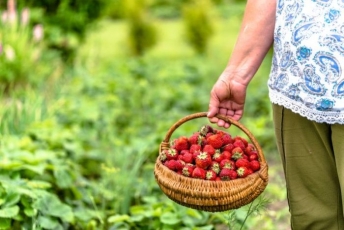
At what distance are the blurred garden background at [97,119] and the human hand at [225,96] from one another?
0.35m

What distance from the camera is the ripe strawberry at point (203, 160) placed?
2150 millimetres

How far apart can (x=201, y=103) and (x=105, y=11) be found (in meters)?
1.99

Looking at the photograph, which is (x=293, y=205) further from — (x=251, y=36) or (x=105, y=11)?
(x=105, y=11)

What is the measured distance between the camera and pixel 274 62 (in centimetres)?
215

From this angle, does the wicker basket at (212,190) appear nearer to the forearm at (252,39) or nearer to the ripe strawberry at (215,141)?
the ripe strawberry at (215,141)

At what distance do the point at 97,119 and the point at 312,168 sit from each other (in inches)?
119

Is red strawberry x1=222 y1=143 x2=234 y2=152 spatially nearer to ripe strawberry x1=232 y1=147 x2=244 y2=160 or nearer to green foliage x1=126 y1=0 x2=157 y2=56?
ripe strawberry x1=232 y1=147 x2=244 y2=160

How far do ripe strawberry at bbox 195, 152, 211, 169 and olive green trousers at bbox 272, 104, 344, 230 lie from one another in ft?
0.88

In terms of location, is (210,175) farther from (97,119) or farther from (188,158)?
(97,119)

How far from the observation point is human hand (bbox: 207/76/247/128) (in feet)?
7.64

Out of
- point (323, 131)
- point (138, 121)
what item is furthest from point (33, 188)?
point (138, 121)

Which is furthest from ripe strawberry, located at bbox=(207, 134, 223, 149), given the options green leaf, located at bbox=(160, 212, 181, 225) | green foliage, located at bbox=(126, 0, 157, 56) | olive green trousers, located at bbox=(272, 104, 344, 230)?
green foliage, located at bbox=(126, 0, 157, 56)

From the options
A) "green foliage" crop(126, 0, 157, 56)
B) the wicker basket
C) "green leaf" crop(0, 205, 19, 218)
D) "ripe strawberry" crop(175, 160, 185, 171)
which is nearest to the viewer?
the wicker basket

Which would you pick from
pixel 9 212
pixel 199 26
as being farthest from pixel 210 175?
pixel 199 26
